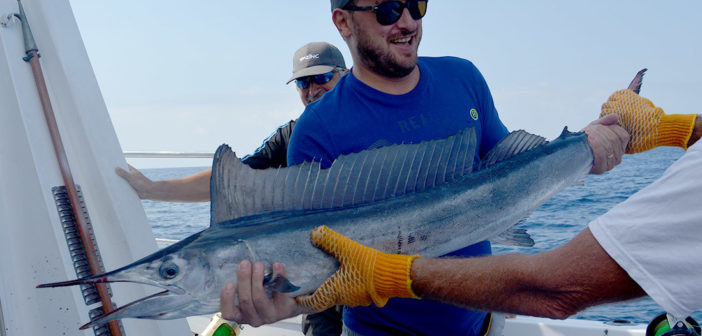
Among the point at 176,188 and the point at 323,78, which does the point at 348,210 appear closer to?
the point at 176,188

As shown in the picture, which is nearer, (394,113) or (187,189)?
(394,113)

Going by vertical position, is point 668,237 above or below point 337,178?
below

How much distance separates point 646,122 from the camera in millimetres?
2125

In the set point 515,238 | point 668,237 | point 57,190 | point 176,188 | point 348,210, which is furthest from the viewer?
point 176,188

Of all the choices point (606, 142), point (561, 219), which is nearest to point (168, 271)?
point (606, 142)

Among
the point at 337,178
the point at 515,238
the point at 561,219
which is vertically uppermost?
the point at 337,178

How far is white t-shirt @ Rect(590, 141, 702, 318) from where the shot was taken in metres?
0.96

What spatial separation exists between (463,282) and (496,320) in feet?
3.04

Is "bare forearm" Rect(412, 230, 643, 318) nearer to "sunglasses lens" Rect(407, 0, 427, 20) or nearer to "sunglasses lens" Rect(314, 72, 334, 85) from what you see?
"sunglasses lens" Rect(407, 0, 427, 20)

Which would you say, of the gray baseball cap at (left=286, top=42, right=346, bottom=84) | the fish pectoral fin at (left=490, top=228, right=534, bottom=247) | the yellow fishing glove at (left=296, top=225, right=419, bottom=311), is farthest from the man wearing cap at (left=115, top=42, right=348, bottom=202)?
the fish pectoral fin at (left=490, top=228, right=534, bottom=247)

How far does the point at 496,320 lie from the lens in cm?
219

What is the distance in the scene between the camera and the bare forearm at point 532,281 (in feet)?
3.64

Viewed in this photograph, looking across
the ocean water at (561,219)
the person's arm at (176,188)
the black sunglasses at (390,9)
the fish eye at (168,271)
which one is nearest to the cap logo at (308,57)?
the person's arm at (176,188)

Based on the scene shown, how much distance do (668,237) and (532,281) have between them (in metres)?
0.35
